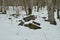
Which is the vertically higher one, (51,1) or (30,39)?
(51,1)

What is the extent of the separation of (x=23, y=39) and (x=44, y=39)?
2.97 ft

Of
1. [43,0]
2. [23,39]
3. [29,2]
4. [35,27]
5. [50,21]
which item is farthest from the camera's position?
[43,0]

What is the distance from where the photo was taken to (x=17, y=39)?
7.78 m

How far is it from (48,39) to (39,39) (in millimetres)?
389

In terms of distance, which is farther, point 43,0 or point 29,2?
point 43,0

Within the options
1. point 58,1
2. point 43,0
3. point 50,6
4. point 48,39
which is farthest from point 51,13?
point 43,0

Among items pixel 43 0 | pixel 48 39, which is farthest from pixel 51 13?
pixel 43 0

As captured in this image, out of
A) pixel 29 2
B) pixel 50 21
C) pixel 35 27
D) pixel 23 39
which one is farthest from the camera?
pixel 29 2

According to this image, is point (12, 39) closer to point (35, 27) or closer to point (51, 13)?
point (35, 27)

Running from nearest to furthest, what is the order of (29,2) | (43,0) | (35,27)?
(35,27) → (29,2) → (43,0)

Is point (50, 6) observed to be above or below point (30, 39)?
above

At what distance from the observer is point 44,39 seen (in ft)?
25.6

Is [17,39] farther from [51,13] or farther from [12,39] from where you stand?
[51,13]

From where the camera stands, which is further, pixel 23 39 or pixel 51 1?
pixel 51 1
